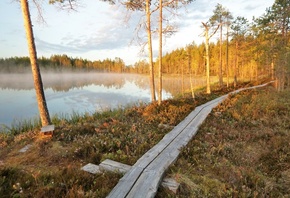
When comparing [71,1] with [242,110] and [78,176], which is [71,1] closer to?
[78,176]

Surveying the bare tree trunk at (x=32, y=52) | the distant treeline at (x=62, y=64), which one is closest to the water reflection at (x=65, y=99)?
the bare tree trunk at (x=32, y=52)

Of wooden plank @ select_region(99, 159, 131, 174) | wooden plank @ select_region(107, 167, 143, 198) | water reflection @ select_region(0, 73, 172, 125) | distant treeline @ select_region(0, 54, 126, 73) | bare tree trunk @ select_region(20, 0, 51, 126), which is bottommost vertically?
water reflection @ select_region(0, 73, 172, 125)

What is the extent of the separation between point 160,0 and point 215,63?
2577 inches

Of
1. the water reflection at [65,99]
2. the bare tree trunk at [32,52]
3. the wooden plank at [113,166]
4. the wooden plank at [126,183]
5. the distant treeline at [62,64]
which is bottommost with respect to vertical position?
the water reflection at [65,99]

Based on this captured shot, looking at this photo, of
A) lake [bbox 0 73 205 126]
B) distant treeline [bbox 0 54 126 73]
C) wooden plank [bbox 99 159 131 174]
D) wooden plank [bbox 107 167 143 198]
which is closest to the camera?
wooden plank [bbox 107 167 143 198]

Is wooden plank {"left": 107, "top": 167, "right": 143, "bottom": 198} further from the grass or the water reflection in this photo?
the water reflection

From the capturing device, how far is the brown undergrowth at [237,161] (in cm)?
407

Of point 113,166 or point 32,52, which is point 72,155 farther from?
point 32,52

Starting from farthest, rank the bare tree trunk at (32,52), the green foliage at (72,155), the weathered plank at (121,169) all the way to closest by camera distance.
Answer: the bare tree trunk at (32,52)
the weathered plank at (121,169)
the green foliage at (72,155)

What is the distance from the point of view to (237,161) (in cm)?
559

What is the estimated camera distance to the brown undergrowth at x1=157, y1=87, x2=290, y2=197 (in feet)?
13.4

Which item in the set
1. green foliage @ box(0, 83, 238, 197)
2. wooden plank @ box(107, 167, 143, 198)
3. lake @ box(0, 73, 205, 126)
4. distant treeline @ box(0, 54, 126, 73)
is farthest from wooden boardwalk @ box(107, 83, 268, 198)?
distant treeline @ box(0, 54, 126, 73)

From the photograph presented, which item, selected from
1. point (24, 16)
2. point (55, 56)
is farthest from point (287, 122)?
point (55, 56)

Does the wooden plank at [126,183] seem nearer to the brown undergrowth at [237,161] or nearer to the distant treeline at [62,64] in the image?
the brown undergrowth at [237,161]
